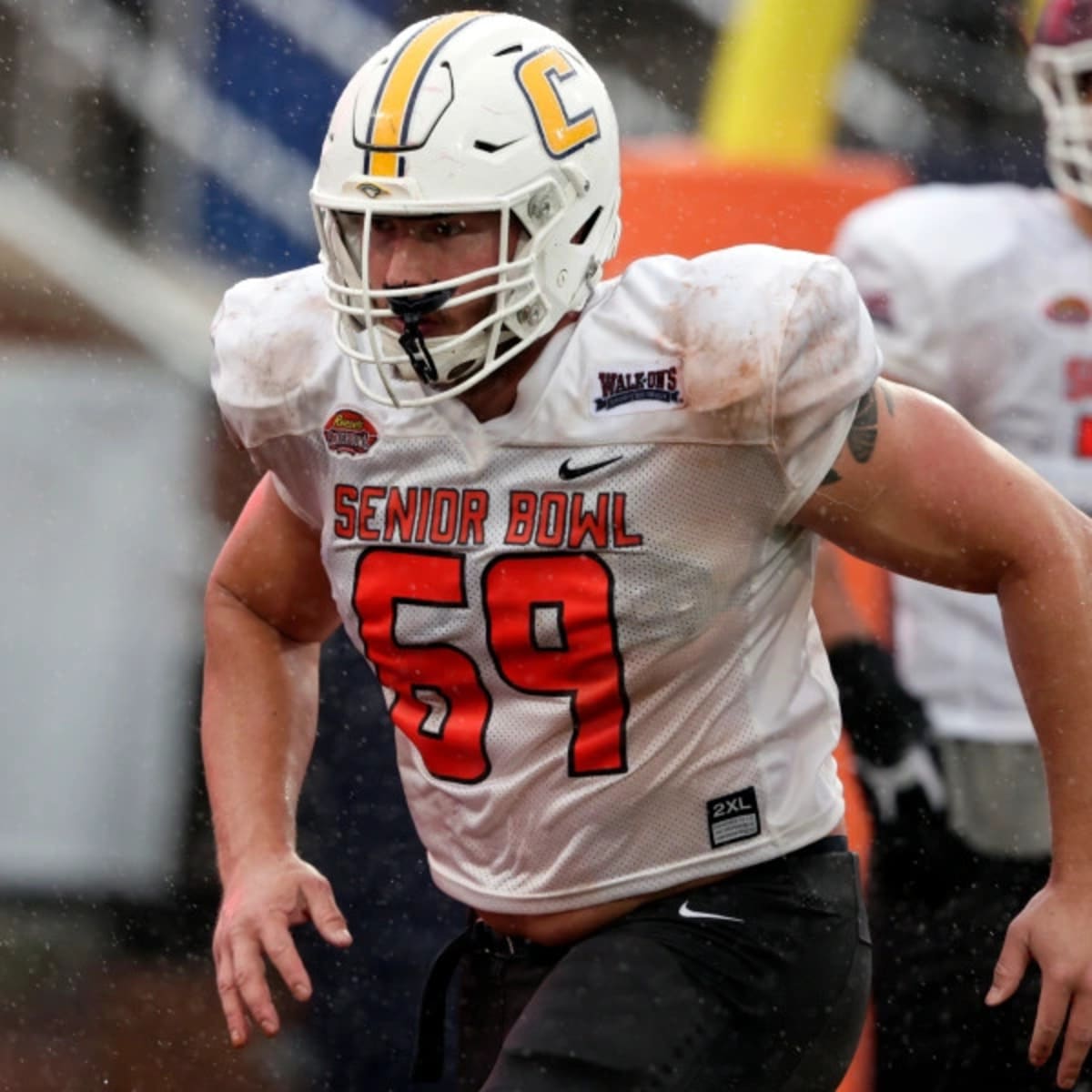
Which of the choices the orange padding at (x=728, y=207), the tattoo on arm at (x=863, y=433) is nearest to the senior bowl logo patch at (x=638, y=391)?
the tattoo on arm at (x=863, y=433)

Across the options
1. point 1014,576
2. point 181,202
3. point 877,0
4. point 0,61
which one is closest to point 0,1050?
point 181,202

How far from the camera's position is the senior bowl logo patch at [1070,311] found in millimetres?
3414

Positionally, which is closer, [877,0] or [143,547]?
[143,547]

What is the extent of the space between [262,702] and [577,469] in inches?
20.8

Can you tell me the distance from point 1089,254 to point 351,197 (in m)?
1.63

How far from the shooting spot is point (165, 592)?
12.6ft

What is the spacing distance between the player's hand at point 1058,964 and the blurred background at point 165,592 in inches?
62.5

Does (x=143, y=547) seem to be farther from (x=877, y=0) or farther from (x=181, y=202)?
(x=877, y=0)

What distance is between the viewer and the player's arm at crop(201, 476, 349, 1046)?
7.77 ft

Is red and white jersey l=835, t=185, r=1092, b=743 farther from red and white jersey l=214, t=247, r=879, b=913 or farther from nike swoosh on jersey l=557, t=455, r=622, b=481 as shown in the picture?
nike swoosh on jersey l=557, t=455, r=622, b=481

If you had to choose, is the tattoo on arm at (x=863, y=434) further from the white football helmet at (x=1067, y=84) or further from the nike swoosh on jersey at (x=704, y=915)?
the white football helmet at (x=1067, y=84)

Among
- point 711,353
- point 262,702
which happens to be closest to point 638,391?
point 711,353

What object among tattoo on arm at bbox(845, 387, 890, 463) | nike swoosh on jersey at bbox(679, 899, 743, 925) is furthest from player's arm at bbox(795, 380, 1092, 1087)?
nike swoosh on jersey at bbox(679, 899, 743, 925)

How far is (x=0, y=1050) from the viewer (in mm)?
3777
